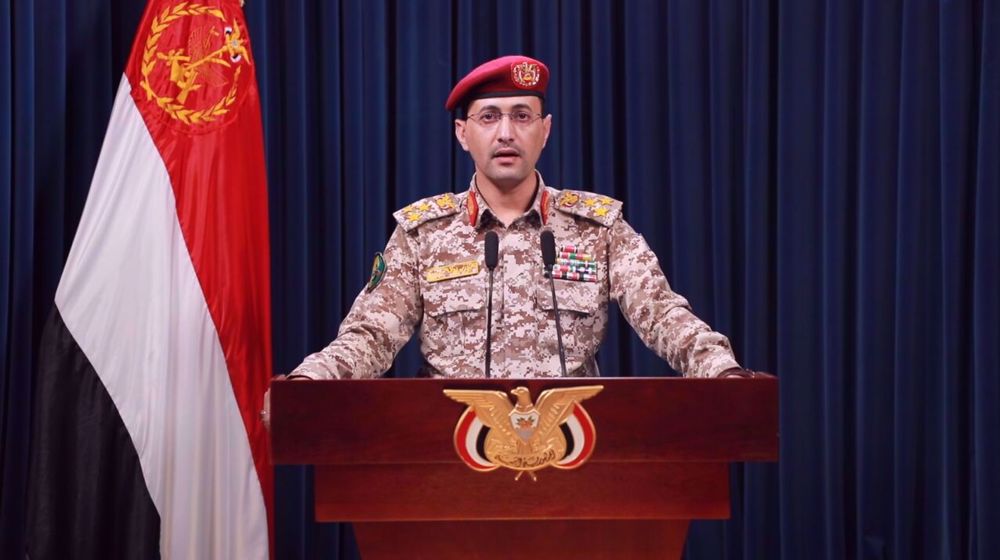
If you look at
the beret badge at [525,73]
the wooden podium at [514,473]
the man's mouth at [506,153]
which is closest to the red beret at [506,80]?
the beret badge at [525,73]

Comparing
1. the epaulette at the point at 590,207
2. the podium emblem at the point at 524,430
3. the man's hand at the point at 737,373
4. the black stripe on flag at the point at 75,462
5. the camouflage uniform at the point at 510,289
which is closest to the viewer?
the podium emblem at the point at 524,430

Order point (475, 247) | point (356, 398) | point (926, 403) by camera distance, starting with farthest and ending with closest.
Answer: point (926, 403) → point (475, 247) → point (356, 398)

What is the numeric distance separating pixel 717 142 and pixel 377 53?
114cm

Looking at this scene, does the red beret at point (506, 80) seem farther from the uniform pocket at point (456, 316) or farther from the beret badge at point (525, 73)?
the uniform pocket at point (456, 316)

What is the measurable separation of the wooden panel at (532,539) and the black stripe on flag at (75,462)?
4.31 ft

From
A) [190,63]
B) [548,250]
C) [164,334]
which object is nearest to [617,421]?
[548,250]

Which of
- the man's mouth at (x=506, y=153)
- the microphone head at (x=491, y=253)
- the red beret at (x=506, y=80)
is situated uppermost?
the red beret at (x=506, y=80)

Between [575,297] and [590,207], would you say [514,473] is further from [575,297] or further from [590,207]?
[590,207]

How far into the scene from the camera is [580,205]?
2.44m

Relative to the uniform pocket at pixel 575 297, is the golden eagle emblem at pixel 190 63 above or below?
above

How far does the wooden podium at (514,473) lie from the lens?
149 cm

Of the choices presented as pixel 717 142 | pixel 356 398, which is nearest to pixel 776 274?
pixel 717 142

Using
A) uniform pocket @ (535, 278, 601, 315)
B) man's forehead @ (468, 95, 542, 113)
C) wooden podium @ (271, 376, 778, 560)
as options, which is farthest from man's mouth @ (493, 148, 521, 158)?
wooden podium @ (271, 376, 778, 560)

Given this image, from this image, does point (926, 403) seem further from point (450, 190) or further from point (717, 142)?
point (450, 190)
